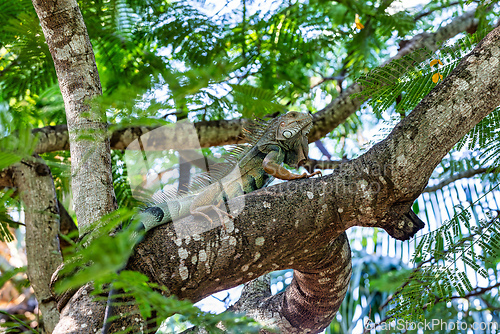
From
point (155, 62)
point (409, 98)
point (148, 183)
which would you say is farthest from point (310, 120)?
point (155, 62)

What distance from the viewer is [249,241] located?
2.67m

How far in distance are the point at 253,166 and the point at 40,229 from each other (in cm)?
199

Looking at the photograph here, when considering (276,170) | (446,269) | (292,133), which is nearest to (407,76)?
(292,133)

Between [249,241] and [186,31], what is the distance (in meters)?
3.38

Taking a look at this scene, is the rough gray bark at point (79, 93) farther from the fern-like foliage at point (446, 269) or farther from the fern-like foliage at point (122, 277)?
the fern-like foliage at point (446, 269)

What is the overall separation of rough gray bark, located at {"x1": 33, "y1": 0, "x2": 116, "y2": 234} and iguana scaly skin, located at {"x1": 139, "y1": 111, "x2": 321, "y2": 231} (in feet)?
1.83

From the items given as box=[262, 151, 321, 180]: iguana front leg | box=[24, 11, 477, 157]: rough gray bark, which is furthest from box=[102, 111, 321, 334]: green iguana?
box=[24, 11, 477, 157]: rough gray bark

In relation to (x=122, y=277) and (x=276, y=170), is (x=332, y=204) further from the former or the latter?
(x=122, y=277)

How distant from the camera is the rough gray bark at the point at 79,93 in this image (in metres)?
3.04

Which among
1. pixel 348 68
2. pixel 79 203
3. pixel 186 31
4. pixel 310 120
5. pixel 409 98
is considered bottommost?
pixel 79 203

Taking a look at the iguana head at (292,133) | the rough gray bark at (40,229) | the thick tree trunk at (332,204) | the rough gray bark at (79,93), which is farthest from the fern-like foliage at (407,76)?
the rough gray bark at (40,229)

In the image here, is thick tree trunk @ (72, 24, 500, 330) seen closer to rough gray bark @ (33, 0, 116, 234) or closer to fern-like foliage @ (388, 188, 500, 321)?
rough gray bark @ (33, 0, 116, 234)

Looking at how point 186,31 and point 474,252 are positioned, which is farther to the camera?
point 186,31

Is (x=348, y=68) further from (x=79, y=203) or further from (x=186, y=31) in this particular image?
(x=79, y=203)
